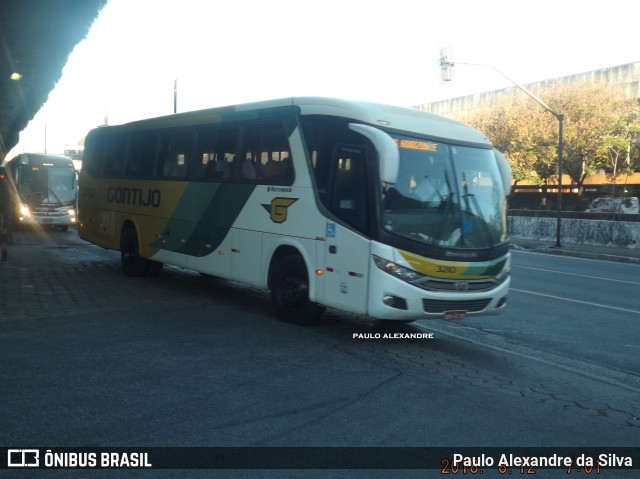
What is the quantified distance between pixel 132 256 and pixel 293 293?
594 centimetres

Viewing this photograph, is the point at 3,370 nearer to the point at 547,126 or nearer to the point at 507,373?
the point at 507,373

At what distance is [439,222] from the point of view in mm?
8242

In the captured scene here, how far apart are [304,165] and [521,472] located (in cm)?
551

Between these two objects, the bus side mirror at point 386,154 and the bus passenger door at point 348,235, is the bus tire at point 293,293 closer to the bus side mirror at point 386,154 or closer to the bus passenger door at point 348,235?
the bus passenger door at point 348,235

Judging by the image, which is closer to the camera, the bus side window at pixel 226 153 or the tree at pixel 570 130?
the bus side window at pixel 226 153

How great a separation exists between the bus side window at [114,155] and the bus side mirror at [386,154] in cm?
857

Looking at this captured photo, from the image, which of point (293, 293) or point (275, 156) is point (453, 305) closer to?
point (293, 293)

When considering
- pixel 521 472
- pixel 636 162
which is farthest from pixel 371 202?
pixel 636 162

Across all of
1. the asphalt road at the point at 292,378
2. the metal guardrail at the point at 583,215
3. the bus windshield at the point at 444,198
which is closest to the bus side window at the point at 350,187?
the bus windshield at the point at 444,198

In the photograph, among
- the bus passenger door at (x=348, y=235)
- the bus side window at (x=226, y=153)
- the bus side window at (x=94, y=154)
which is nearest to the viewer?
the bus passenger door at (x=348, y=235)

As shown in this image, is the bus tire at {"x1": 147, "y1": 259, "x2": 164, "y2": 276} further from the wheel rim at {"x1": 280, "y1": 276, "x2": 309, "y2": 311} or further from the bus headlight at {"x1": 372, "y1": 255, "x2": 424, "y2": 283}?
the bus headlight at {"x1": 372, "y1": 255, "x2": 424, "y2": 283}

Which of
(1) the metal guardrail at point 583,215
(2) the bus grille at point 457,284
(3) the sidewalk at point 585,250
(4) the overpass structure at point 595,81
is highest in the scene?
(4) the overpass structure at point 595,81

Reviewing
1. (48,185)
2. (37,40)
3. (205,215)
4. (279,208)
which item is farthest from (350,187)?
(48,185)

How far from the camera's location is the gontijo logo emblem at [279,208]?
9594mm
